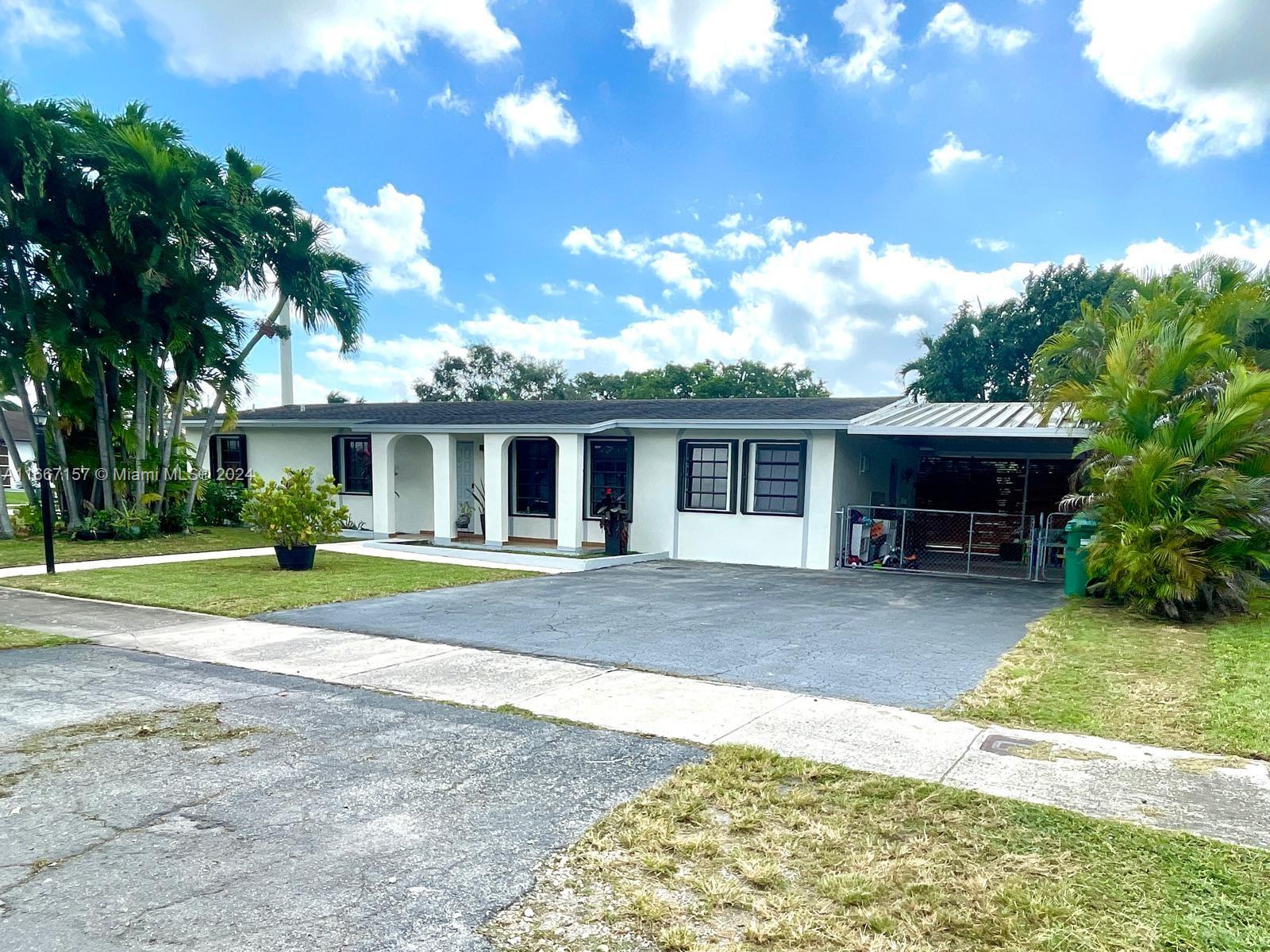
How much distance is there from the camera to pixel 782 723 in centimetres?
462

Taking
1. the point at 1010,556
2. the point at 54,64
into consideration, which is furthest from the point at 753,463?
the point at 54,64

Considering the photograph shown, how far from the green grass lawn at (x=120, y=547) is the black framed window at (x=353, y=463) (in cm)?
230

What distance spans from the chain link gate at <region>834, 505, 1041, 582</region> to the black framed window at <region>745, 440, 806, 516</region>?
2.79 feet

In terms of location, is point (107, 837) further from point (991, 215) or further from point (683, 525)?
point (991, 215)

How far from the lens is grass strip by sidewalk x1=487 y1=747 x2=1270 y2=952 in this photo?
7.98 feet

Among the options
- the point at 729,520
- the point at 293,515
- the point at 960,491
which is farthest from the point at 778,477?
the point at 293,515

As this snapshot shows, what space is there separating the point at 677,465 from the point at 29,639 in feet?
31.5

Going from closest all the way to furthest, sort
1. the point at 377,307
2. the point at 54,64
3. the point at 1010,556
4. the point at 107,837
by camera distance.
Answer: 1. the point at 107,837
2. the point at 54,64
3. the point at 1010,556
4. the point at 377,307

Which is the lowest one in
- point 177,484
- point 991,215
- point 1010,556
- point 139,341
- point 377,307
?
point 1010,556

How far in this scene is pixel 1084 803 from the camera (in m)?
3.45

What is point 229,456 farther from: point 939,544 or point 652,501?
point 939,544

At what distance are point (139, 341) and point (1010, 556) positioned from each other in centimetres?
1704

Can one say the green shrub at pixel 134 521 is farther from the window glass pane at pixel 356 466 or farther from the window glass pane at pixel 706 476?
the window glass pane at pixel 706 476

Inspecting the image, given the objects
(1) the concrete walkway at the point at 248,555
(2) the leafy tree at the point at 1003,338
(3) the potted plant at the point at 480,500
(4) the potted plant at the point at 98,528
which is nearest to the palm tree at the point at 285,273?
(4) the potted plant at the point at 98,528
